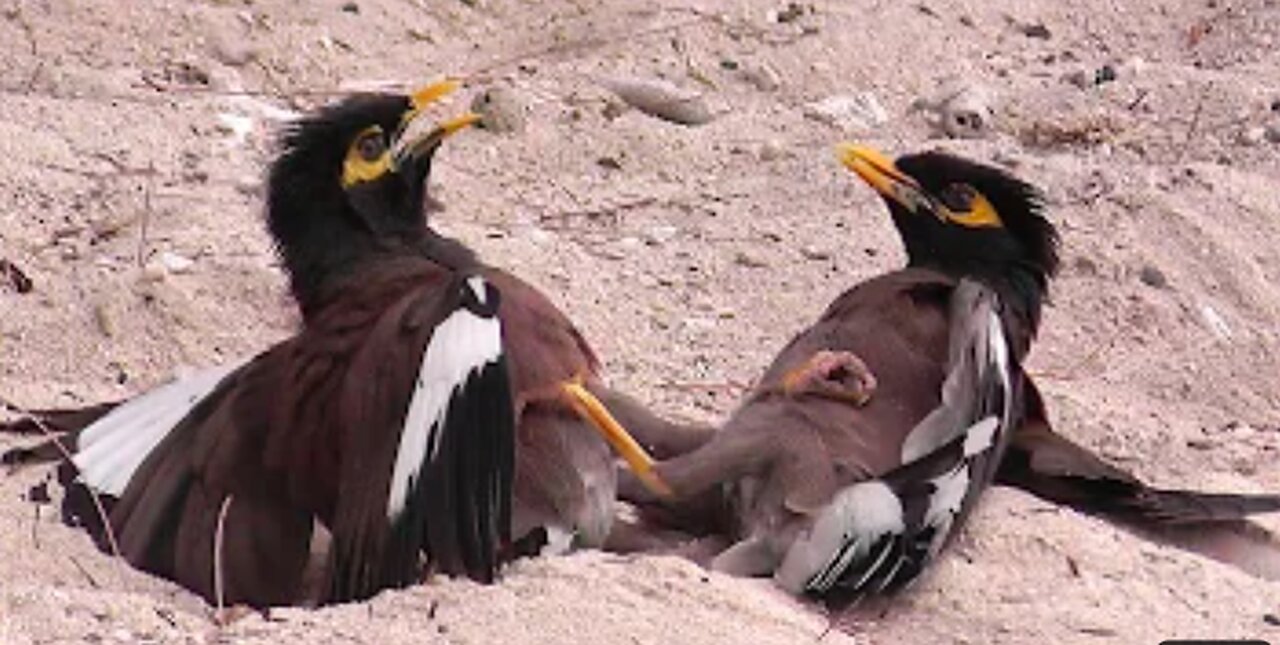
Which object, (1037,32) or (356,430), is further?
(1037,32)

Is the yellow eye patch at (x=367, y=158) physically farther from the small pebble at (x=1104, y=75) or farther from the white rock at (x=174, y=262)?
the small pebble at (x=1104, y=75)

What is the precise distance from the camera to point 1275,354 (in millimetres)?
5953

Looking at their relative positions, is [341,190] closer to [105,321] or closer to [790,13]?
[105,321]

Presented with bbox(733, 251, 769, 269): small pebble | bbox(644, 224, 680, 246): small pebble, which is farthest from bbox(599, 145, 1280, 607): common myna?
bbox(644, 224, 680, 246): small pebble

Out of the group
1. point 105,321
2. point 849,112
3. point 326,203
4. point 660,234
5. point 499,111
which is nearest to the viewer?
point 326,203

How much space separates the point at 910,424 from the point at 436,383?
83 centimetres

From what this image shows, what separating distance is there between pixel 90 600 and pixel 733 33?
357cm

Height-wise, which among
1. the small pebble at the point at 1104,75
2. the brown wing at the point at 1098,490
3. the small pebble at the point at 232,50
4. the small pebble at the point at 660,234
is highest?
the small pebble at the point at 232,50

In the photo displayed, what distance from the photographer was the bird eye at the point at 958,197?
530 cm

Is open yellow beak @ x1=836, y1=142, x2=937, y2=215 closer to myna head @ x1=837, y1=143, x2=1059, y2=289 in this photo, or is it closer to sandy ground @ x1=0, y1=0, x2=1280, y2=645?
myna head @ x1=837, y1=143, x2=1059, y2=289

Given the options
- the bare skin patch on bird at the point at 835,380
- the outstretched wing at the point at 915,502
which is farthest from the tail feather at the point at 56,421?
the outstretched wing at the point at 915,502

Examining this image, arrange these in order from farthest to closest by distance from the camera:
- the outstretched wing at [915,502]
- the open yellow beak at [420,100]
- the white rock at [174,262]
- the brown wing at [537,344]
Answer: the white rock at [174,262] < the open yellow beak at [420,100] < the brown wing at [537,344] < the outstretched wing at [915,502]

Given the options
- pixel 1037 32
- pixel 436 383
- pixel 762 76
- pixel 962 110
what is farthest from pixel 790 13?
pixel 436 383

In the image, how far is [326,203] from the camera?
526 cm
